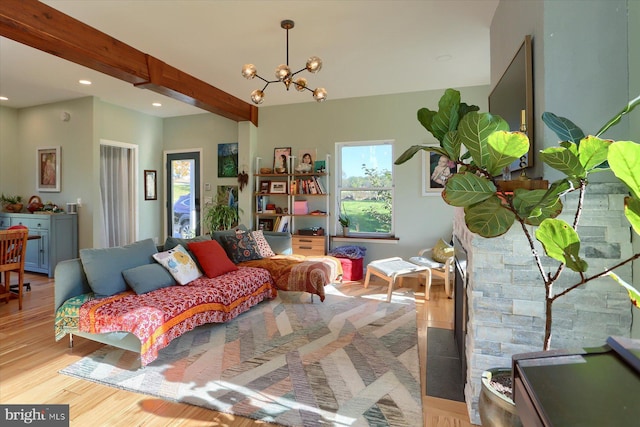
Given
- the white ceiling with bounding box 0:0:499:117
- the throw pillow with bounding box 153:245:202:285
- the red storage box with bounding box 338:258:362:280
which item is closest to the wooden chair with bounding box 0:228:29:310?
the throw pillow with bounding box 153:245:202:285

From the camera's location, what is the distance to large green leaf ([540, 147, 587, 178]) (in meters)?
1.02

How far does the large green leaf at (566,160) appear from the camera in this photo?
1.02 metres

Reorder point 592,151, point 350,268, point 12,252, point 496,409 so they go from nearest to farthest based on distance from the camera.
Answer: point 592,151 → point 496,409 → point 12,252 → point 350,268

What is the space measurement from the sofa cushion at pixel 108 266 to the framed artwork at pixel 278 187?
108 inches

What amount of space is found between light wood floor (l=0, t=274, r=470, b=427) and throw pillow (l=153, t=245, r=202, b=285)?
779 millimetres

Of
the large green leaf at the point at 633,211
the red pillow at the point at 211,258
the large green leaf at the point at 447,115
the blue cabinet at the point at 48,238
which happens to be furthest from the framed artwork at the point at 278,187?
the large green leaf at the point at 633,211

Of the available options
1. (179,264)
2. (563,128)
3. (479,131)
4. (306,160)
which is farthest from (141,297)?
(306,160)

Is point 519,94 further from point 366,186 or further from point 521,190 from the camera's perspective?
point 366,186

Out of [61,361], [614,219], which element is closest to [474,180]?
[614,219]

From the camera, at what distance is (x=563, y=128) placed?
3.93 feet

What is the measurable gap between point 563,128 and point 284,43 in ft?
9.33

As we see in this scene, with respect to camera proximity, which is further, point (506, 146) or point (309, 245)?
point (309, 245)

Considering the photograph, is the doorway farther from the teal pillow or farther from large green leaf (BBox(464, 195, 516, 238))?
large green leaf (BBox(464, 195, 516, 238))

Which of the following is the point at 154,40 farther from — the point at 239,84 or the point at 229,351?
the point at 229,351
